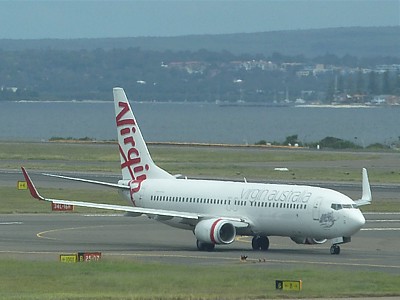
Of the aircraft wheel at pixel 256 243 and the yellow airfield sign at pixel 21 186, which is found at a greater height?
the yellow airfield sign at pixel 21 186

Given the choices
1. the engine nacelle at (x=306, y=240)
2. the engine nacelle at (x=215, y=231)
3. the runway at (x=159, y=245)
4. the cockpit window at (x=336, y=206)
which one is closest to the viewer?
the runway at (x=159, y=245)

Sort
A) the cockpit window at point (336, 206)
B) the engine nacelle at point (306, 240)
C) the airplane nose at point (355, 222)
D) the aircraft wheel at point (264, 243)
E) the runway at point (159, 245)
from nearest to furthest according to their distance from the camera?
the runway at point (159, 245), the airplane nose at point (355, 222), the cockpit window at point (336, 206), the engine nacelle at point (306, 240), the aircraft wheel at point (264, 243)

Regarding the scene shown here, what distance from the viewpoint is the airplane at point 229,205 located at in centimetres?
5509

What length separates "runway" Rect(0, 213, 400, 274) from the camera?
52.2 m

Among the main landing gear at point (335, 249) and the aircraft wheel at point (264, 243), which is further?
the aircraft wheel at point (264, 243)

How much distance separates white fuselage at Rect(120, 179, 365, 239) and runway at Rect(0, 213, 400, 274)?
3.57ft

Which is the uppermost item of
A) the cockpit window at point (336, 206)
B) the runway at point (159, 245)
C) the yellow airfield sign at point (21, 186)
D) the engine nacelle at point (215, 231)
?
the cockpit window at point (336, 206)

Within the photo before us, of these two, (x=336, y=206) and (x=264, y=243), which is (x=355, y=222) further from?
(x=264, y=243)

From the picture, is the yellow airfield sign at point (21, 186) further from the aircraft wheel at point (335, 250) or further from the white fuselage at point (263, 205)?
the aircraft wheel at point (335, 250)

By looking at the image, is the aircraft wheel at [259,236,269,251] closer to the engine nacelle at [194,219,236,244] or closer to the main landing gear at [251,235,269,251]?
the main landing gear at [251,235,269,251]

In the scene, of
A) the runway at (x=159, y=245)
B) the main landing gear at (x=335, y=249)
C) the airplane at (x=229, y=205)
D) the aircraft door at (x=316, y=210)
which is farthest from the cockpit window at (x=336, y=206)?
the runway at (x=159, y=245)

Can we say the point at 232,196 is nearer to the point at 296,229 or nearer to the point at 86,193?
the point at 296,229

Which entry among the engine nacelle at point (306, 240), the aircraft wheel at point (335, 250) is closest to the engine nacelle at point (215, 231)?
the engine nacelle at point (306, 240)

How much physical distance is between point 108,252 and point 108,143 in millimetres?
100789
